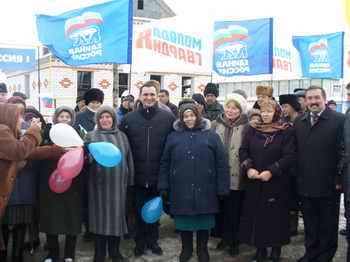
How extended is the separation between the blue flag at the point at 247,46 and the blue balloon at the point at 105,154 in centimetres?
484

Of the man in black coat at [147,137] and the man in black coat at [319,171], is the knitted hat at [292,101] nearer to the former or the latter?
the man in black coat at [319,171]

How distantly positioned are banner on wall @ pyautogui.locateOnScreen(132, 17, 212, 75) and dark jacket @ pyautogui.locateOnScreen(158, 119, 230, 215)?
2686 millimetres

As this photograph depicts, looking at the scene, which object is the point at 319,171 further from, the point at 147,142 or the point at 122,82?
the point at 122,82

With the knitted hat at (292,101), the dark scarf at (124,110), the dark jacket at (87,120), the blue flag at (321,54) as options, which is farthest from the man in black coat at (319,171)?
the blue flag at (321,54)

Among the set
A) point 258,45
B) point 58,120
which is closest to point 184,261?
point 58,120

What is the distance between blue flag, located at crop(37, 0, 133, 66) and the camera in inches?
236

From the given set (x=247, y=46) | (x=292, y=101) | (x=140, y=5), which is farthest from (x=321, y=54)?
(x=140, y=5)

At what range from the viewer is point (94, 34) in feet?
19.9

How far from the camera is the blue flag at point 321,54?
10.4 meters

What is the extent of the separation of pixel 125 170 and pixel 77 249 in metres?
1.17

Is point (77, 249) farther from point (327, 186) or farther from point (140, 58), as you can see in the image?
point (140, 58)

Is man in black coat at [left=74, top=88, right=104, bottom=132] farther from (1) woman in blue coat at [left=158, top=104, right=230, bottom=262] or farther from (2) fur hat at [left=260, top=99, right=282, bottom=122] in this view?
(2) fur hat at [left=260, top=99, right=282, bottom=122]

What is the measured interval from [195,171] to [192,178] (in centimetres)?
7

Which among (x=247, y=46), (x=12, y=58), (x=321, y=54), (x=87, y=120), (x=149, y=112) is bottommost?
(x=87, y=120)
